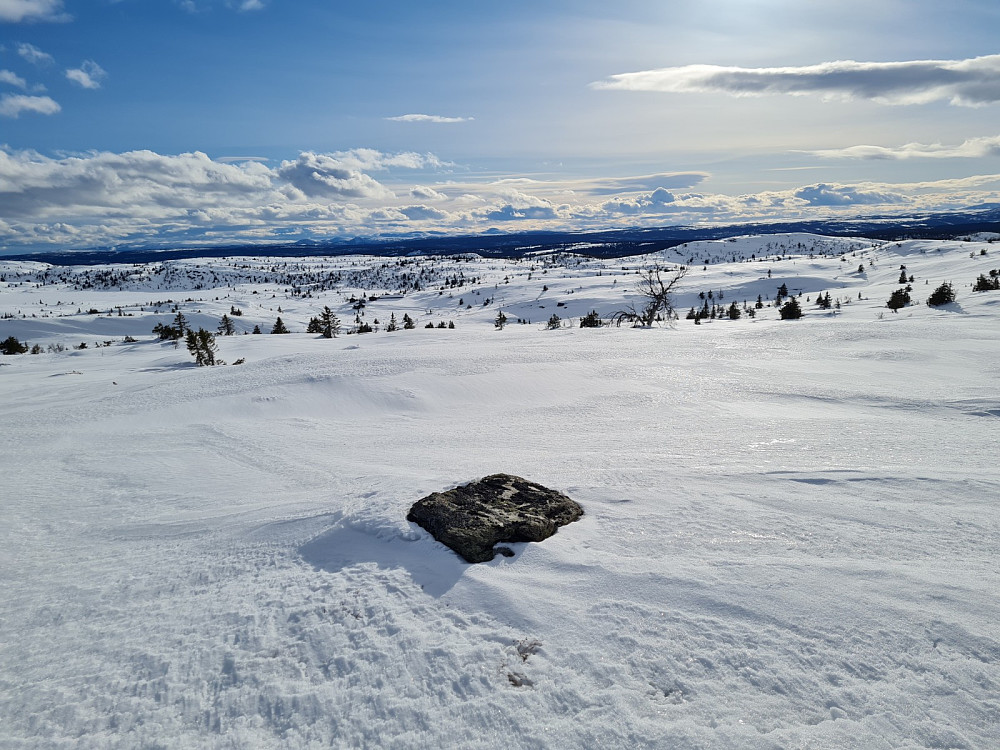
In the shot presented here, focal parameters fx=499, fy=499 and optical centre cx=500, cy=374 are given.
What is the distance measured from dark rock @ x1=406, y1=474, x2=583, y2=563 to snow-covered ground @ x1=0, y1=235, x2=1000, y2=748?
0.15 m

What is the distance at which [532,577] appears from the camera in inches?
144

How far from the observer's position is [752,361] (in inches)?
421

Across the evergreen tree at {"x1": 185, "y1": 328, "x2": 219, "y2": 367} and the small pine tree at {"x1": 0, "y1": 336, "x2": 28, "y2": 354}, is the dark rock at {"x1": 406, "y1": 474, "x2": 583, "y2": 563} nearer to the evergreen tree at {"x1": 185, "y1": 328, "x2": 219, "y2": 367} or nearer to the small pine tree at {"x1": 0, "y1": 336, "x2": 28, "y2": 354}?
the evergreen tree at {"x1": 185, "y1": 328, "x2": 219, "y2": 367}

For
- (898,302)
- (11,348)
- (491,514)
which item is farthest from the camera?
(11,348)

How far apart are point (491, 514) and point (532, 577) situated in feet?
2.40

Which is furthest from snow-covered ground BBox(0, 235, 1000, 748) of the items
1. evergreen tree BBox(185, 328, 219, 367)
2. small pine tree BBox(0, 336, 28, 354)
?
small pine tree BBox(0, 336, 28, 354)

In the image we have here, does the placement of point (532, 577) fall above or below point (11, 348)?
below

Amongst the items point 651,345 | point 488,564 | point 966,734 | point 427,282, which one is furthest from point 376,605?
point 427,282

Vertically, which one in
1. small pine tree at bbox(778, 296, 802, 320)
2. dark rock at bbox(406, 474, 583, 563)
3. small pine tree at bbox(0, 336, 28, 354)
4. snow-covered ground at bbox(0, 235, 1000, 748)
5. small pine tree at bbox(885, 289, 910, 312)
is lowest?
snow-covered ground at bbox(0, 235, 1000, 748)

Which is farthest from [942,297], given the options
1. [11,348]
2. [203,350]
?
[11,348]

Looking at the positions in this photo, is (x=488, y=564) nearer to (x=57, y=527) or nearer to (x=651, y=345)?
(x=57, y=527)

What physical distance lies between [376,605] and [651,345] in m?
10.9

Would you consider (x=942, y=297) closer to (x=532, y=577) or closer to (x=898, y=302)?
(x=898, y=302)

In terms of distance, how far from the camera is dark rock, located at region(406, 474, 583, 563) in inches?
157
